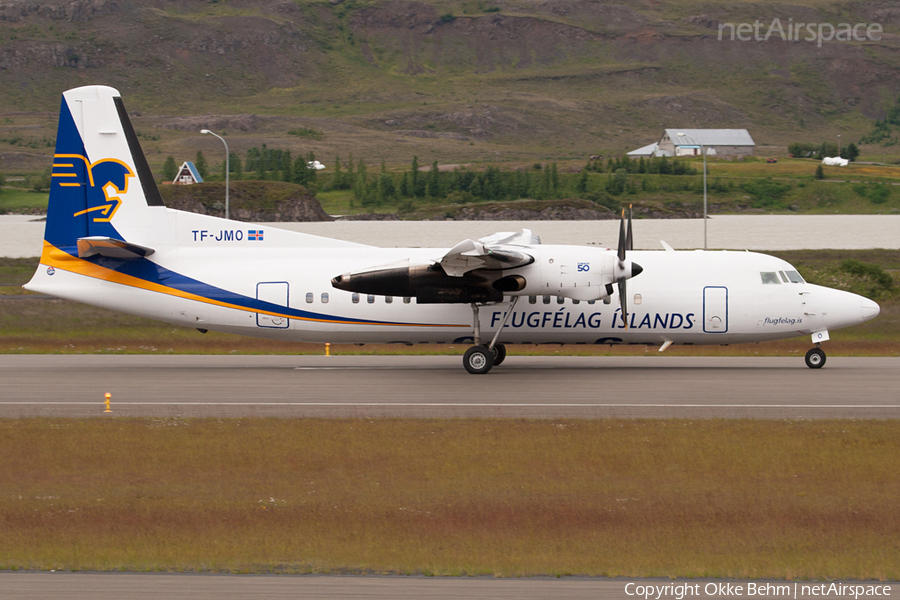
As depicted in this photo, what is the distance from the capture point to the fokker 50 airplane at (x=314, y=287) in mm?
26312

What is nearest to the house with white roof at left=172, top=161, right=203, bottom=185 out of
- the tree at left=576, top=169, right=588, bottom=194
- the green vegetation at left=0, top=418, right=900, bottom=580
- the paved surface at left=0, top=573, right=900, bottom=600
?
the tree at left=576, top=169, right=588, bottom=194

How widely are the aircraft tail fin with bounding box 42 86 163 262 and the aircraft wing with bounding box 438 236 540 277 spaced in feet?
31.0

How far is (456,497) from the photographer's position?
13.5 m

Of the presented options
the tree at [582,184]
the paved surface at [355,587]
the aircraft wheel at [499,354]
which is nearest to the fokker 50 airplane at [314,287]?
the aircraft wheel at [499,354]

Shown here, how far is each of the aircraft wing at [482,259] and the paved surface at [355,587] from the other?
14.1m

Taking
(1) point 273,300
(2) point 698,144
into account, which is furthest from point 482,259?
(2) point 698,144

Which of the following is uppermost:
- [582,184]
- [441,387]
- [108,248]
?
[582,184]

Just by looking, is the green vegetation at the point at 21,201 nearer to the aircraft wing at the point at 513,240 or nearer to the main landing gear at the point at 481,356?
the aircraft wing at the point at 513,240

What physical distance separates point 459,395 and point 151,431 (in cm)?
749

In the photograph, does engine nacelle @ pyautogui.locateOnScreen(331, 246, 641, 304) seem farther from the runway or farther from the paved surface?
the paved surface

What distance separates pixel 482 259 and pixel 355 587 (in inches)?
594

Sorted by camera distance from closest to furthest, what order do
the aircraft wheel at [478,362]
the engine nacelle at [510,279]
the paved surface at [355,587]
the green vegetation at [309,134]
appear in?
the paved surface at [355,587] → the engine nacelle at [510,279] → the aircraft wheel at [478,362] → the green vegetation at [309,134]

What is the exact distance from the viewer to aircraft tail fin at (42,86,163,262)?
27.0m

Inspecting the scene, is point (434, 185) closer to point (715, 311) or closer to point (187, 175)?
point (187, 175)
